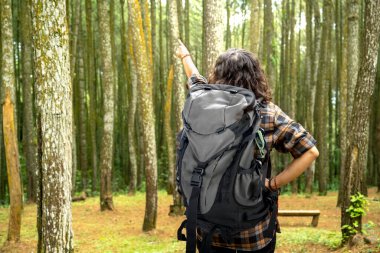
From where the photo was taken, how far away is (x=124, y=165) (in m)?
23.1

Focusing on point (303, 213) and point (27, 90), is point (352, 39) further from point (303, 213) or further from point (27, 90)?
point (27, 90)

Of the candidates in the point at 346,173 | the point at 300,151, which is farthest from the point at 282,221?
the point at 300,151

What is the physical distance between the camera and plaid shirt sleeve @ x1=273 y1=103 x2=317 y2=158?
7.38 ft

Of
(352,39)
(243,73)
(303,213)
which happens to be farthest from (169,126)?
(243,73)

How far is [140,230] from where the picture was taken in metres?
9.27

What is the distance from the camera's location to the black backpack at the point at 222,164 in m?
2.05

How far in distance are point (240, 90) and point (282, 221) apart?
9.81 m

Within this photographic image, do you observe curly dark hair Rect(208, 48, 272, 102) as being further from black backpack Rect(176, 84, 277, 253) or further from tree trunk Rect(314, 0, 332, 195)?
tree trunk Rect(314, 0, 332, 195)

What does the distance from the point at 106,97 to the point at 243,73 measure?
911 cm

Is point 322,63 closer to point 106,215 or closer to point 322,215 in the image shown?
point 322,215

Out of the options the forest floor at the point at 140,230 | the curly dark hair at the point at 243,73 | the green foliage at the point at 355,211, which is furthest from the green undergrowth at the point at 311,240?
the curly dark hair at the point at 243,73

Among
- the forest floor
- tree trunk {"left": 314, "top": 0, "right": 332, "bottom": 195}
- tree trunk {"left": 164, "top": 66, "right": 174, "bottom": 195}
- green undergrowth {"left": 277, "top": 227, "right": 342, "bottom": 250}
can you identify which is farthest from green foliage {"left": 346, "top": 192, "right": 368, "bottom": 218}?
tree trunk {"left": 314, "top": 0, "right": 332, "bottom": 195}

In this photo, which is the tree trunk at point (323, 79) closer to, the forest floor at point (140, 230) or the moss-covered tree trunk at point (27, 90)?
the forest floor at point (140, 230)

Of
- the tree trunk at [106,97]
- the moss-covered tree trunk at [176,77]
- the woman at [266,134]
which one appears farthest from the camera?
the tree trunk at [106,97]
